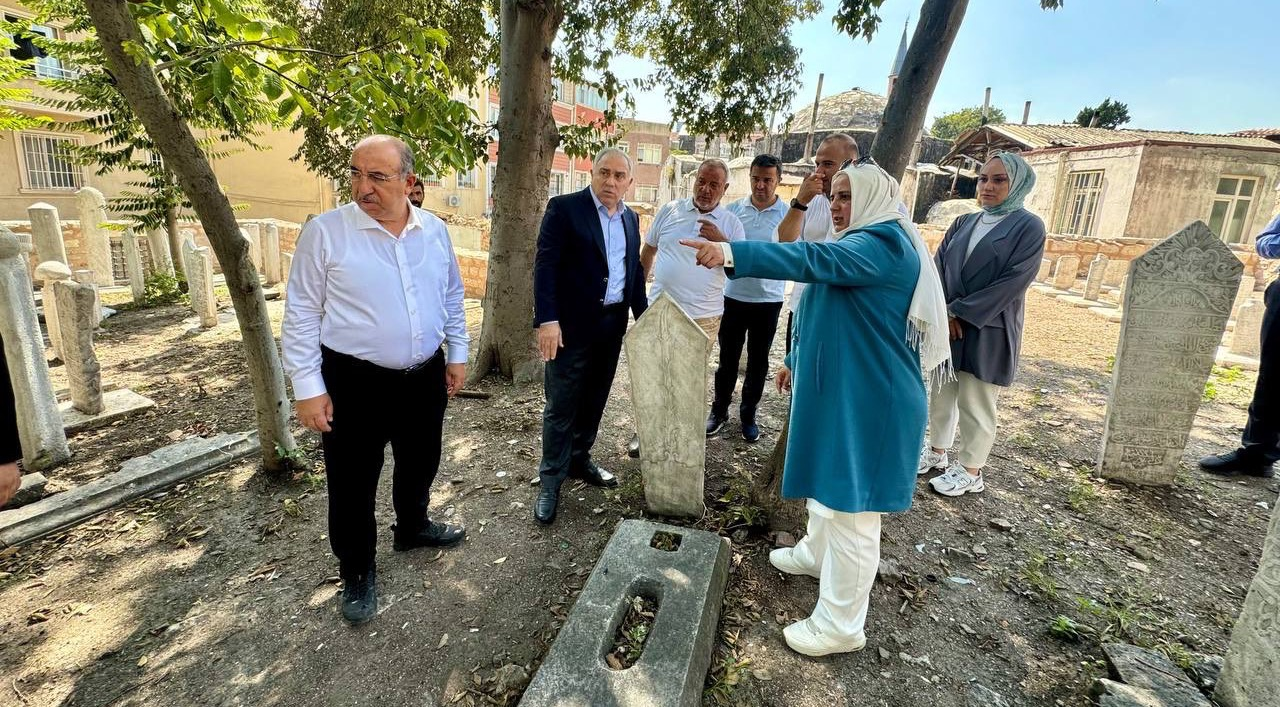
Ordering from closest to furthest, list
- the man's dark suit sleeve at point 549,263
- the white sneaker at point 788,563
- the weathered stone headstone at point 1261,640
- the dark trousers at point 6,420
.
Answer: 1. the dark trousers at point 6,420
2. the weathered stone headstone at point 1261,640
3. the white sneaker at point 788,563
4. the man's dark suit sleeve at point 549,263

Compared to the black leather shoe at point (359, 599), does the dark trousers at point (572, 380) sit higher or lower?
higher

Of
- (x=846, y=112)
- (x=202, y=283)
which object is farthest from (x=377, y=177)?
(x=846, y=112)

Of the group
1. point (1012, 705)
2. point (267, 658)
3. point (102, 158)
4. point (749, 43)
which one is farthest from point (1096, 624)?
point (102, 158)

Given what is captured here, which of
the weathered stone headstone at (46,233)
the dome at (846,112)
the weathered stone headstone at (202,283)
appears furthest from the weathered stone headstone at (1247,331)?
the dome at (846,112)

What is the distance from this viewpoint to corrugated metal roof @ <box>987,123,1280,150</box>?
56.9ft

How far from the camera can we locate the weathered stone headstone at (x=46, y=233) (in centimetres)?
680

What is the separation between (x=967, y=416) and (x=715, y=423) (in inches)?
67.4

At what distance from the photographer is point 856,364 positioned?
208 cm

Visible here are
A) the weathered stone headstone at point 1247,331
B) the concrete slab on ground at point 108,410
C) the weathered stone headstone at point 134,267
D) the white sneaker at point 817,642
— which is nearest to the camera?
the white sneaker at point 817,642

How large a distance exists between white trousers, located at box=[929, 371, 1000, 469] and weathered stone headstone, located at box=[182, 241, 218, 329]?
8.06 m

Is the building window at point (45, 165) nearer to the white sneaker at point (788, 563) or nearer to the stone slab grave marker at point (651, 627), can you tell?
the stone slab grave marker at point (651, 627)

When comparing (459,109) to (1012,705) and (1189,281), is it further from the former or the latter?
(1189,281)

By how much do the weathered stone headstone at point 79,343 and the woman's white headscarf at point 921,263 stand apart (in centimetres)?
514

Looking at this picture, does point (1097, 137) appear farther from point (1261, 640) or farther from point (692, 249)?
point (1261, 640)
